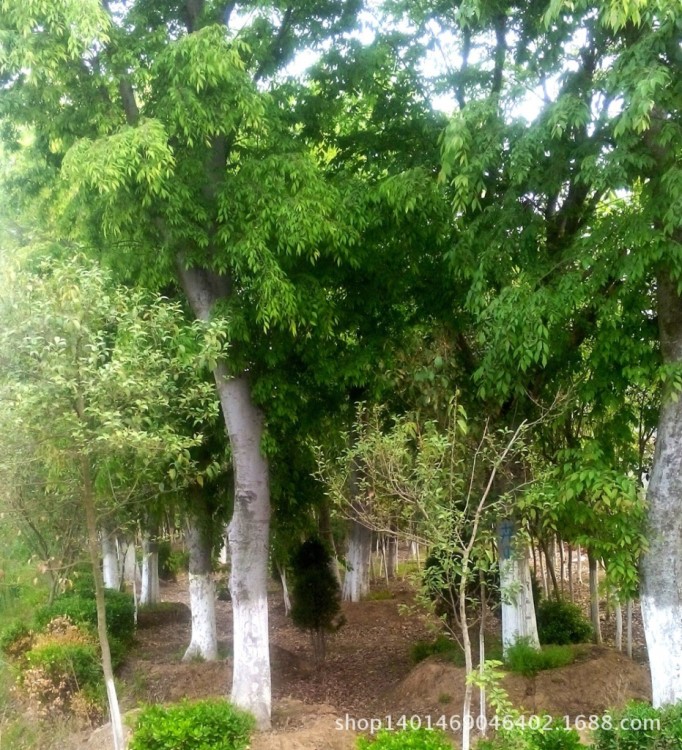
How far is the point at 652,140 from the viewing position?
21.6ft

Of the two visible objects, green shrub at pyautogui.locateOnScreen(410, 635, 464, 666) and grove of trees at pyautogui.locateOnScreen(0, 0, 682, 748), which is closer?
grove of trees at pyautogui.locateOnScreen(0, 0, 682, 748)

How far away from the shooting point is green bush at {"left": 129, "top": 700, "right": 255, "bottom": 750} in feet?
21.5

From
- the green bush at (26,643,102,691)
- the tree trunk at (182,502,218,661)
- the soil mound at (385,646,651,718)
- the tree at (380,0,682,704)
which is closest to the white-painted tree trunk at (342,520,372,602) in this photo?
the tree trunk at (182,502,218,661)

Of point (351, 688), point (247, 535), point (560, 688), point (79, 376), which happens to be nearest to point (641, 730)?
point (560, 688)

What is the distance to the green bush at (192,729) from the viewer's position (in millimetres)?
6539

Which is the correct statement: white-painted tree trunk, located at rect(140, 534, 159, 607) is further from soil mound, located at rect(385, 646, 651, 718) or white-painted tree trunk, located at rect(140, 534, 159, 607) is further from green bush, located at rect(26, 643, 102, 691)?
soil mound, located at rect(385, 646, 651, 718)

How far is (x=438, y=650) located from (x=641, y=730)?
5185 mm

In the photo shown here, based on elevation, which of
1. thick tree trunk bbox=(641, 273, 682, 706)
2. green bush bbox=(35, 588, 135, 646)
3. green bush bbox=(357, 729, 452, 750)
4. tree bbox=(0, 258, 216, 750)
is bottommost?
green bush bbox=(357, 729, 452, 750)

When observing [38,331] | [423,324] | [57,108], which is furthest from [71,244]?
[423,324]

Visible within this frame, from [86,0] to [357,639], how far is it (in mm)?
11230

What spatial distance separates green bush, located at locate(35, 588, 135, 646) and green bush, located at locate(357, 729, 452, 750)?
676 centimetres

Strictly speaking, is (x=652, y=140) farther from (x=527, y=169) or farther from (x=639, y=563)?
(x=639, y=563)

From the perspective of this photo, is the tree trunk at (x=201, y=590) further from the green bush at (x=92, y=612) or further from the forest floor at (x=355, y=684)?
the green bush at (x=92, y=612)

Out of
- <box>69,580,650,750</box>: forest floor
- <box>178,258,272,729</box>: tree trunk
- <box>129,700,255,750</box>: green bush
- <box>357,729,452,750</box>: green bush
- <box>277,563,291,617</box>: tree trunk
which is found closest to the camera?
<box>357,729,452,750</box>: green bush
